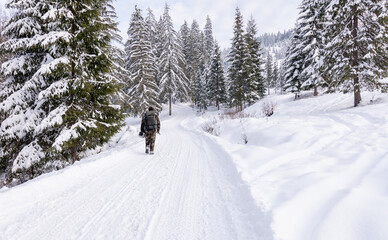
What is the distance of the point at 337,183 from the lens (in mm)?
3262

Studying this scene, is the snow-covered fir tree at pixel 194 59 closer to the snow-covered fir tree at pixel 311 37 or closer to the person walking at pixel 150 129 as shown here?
the snow-covered fir tree at pixel 311 37

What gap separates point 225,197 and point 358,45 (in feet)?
47.3

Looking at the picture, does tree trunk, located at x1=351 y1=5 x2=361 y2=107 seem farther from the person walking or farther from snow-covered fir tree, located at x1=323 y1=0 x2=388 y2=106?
the person walking

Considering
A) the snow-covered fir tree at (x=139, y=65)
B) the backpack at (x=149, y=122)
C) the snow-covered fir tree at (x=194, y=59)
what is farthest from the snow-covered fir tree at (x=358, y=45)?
the snow-covered fir tree at (x=194, y=59)

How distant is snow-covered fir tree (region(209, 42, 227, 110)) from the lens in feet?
104

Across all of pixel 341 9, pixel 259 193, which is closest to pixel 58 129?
pixel 259 193

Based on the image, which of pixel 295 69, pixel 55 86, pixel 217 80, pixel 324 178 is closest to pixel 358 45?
pixel 295 69

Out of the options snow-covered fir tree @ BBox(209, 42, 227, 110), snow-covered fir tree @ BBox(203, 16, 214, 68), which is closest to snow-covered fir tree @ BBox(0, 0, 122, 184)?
snow-covered fir tree @ BBox(209, 42, 227, 110)

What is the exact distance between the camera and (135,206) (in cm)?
344

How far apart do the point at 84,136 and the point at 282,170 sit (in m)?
7.64

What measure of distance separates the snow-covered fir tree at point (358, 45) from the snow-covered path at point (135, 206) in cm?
1197

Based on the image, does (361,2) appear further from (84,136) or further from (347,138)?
(84,136)

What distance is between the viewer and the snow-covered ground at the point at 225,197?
2.55 m

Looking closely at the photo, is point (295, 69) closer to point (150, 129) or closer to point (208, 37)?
point (150, 129)
